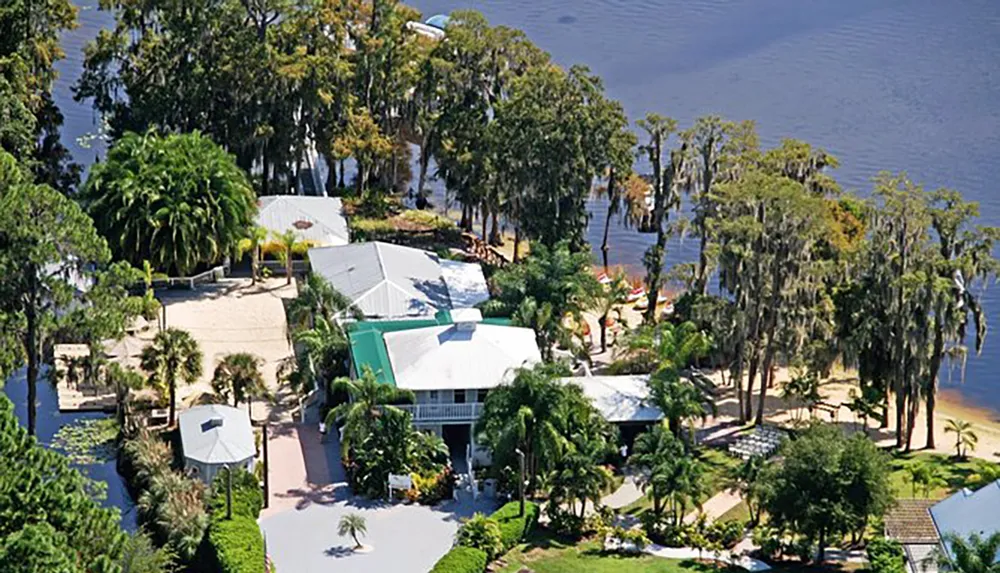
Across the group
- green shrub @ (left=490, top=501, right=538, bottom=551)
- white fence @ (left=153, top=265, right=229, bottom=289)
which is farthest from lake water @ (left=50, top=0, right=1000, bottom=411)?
green shrub @ (left=490, top=501, right=538, bottom=551)

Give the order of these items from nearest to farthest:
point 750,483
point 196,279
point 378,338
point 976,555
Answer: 1. point 976,555
2. point 750,483
3. point 378,338
4. point 196,279

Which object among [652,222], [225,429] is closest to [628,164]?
[652,222]

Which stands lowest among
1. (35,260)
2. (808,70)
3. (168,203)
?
(35,260)

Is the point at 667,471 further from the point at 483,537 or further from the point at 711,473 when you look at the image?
the point at 483,537

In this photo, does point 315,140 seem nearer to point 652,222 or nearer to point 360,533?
point 652,222

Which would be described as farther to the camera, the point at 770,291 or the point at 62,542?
the point at 770,291

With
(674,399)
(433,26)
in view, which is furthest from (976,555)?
(433,26)

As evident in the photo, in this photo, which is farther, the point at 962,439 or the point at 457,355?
the point at 962,439

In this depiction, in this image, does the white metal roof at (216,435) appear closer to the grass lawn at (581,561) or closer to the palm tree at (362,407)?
the palm tree at (362,407)

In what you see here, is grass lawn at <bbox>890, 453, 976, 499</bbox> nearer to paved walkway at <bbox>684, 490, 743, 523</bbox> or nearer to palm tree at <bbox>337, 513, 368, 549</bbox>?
paved walkway at <bbox>684, 490, 743, 523</bbox>
